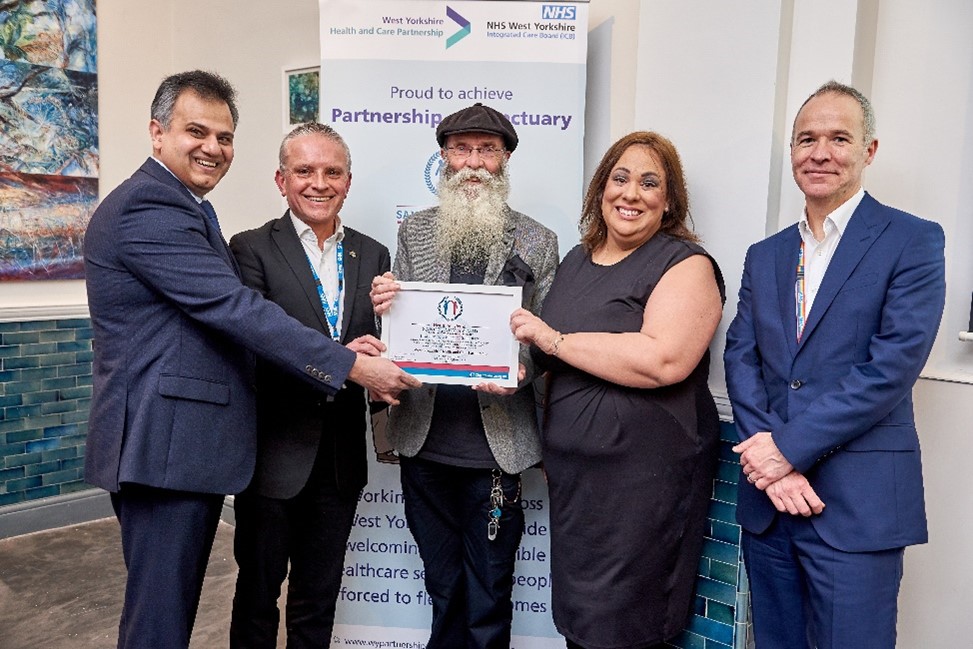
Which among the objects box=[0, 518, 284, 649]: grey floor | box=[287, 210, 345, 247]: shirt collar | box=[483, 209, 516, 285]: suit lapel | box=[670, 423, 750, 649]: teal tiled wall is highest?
box=[287, 210, 345, 247]: shirt collar

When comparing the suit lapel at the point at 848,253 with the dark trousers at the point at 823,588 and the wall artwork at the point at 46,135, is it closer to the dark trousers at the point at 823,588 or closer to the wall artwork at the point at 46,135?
the dark trousers at the point at 823,588

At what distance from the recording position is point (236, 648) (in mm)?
2326

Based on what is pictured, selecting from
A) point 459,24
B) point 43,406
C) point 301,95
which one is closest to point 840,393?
point 459,24

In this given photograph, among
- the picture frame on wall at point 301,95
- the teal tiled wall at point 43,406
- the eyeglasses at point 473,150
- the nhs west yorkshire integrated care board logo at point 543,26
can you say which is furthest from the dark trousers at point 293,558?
the teal tiled wall at point 43,406

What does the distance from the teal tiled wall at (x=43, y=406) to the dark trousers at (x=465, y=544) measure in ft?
9.38

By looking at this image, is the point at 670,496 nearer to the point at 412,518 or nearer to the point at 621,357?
the point at 621,357

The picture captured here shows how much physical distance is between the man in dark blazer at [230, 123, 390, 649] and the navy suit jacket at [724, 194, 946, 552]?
4.03 feet

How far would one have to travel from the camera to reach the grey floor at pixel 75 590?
319 cm

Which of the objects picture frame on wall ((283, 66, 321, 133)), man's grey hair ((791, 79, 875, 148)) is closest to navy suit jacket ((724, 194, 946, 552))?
man's grey hair ((791, 79, 875, 148))

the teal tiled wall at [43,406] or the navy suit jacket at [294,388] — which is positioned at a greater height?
the navy suit jacket at [294,388]

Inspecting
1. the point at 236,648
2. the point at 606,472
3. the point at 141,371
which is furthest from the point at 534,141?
the point at 236,648

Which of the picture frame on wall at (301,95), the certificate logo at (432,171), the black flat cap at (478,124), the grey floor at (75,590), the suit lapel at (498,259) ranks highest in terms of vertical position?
the picture frame on wall at (301,95)

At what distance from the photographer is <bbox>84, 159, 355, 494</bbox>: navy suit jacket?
1.89m

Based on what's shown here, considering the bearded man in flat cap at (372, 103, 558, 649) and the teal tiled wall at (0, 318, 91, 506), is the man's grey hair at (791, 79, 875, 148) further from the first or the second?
the teal tiled wall at (0, 318, 91, 506)
